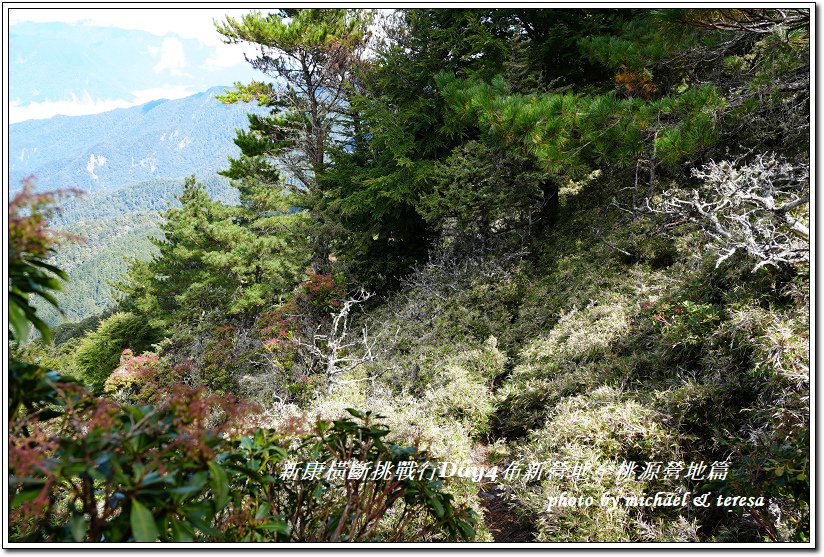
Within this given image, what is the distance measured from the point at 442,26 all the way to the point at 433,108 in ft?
3.72

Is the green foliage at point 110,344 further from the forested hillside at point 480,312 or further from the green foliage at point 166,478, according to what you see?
the green foliage at point 166,478

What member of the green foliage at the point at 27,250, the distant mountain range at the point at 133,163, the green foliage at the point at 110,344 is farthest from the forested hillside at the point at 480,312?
the distant mountain range at the point at 133,163

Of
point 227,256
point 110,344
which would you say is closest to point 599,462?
point 227,256

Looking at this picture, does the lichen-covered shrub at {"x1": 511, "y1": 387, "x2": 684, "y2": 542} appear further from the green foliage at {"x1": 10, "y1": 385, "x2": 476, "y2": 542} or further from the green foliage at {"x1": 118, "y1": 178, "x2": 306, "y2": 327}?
the green foliage at {"x1": 118, "y1": 178, "x2": 306, "y2": 327}

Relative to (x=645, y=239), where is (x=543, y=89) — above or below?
above

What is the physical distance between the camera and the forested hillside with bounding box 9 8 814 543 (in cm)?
136

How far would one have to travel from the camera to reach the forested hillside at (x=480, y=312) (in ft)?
4.48

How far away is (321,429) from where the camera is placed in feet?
5.57

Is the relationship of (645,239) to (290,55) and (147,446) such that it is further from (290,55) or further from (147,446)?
(290,55)

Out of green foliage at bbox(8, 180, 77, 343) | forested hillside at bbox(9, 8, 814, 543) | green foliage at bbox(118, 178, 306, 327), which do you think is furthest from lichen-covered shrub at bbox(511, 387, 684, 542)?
green foliage at bbox(118, 178, 306, 327)

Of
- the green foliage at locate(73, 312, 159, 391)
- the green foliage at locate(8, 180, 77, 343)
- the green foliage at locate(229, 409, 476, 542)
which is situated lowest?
the green foliage at locate(73, 312, 159, 391)

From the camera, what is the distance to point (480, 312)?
5.77m

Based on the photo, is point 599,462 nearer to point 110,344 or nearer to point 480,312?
point 480,312

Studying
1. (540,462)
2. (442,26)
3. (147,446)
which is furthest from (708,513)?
(442,26)
